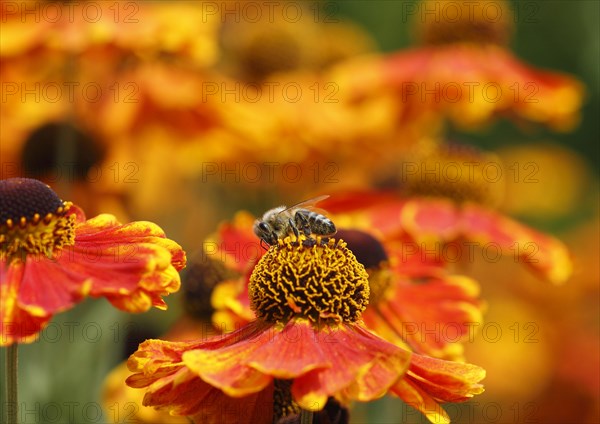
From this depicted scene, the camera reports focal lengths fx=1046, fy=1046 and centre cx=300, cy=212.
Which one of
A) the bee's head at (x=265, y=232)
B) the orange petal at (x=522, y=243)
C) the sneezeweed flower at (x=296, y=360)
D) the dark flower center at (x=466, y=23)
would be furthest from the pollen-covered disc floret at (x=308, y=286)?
the dark flower center at (x=466, y=23)

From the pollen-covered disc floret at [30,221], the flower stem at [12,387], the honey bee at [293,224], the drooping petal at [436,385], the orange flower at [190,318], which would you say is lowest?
the orange flower at [190,318]

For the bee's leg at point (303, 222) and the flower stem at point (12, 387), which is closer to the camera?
the flower stem at point (12, 387)

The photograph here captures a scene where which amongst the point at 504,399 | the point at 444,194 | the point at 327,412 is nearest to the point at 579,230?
the point at 504,399

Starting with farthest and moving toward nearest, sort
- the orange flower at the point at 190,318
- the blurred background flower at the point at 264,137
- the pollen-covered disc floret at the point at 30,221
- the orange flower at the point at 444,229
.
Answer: the blurred background flower at the point at 264,137 < the orange flower at the point at 444,229 < the orange flower at the point at 190,318 < the pollen-covered disc floret at the point at 30,221

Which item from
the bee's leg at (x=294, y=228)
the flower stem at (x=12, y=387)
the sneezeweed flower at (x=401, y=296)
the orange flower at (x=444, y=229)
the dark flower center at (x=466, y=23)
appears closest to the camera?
the flower stem at (x=12, y=387)

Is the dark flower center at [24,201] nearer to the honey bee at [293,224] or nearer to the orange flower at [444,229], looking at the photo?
the honey bee at [293,224]

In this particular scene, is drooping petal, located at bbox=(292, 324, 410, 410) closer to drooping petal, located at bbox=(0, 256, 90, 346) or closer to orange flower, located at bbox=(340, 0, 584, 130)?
drooping petal, located at bbox=(0, 256, 90, 346)

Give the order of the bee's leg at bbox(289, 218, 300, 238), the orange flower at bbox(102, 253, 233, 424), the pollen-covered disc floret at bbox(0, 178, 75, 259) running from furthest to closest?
the orange flower at bbox(102, 253, 233, 424)
the bee's leg at bbox(289, 218, 300, 238)
the pollen-covered disc floret at bbox(0, 178, 75, 259)

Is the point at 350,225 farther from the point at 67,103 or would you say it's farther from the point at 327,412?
the point at 67,103

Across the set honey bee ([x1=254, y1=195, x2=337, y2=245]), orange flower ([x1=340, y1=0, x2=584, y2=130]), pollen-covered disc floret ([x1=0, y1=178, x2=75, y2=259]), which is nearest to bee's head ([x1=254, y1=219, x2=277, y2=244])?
honey bee ([x1=254, y1=195, x2=337, y2=245])
